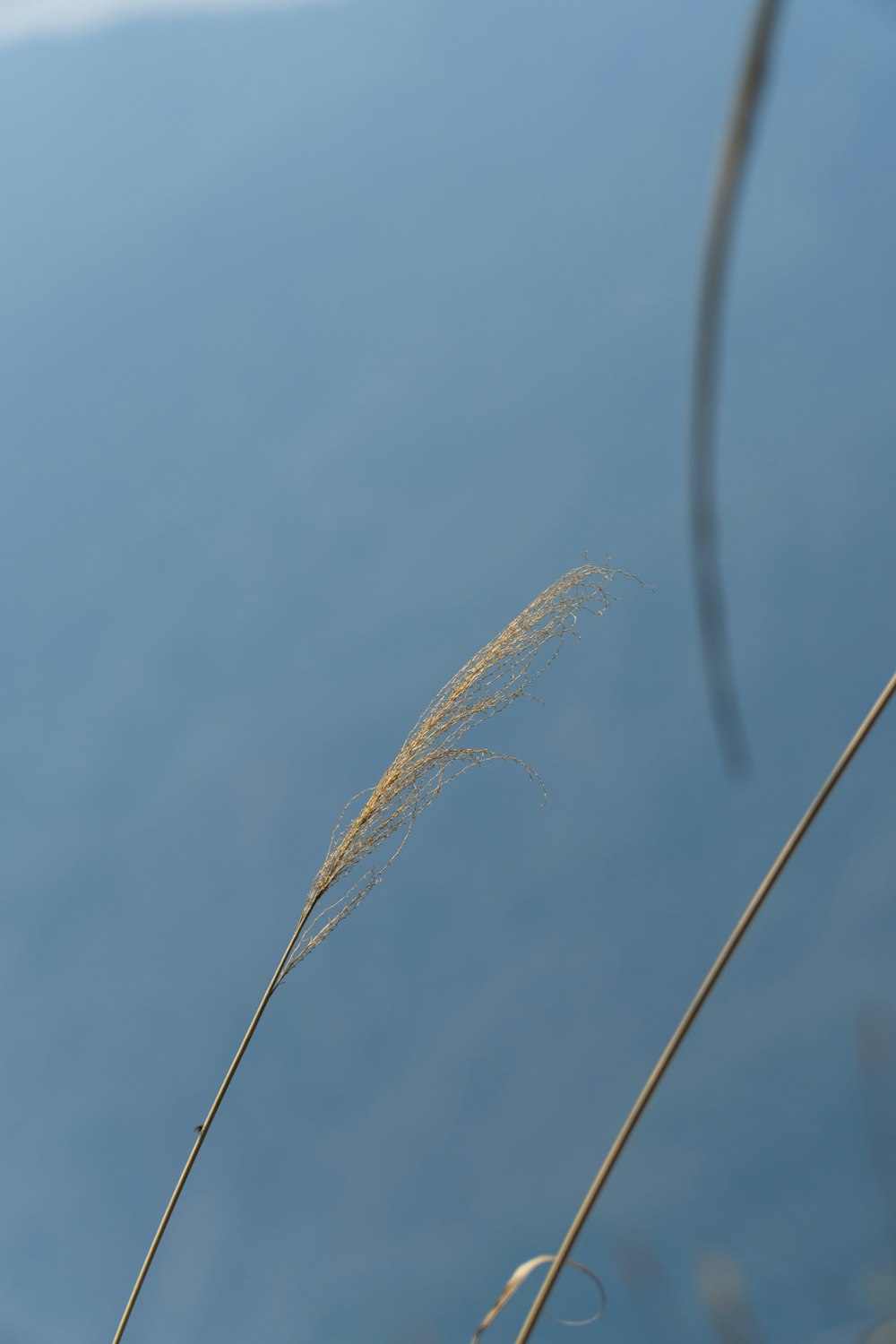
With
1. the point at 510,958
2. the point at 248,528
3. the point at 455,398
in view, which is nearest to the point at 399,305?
the point at 455,398

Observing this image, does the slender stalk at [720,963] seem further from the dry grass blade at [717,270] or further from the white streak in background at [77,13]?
the white streak in background at [77,13]

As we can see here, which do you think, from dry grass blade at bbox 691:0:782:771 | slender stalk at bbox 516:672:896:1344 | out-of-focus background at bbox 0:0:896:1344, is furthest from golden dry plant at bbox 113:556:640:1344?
out-of-focus background at bbox 0:0:896:1344

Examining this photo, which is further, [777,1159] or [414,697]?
[414,697]

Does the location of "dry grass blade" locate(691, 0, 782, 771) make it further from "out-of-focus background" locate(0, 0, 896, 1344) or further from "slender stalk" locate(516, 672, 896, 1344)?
"out-of-focus background" locate(0, 0, 896, 1344)

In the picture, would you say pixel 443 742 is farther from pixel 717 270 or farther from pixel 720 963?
pixel 717 270

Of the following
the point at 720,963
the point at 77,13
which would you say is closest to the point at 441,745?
the point at 720,963

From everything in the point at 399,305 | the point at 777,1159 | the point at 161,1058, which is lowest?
the point at 777,1159

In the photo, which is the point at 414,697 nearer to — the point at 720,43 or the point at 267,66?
the point at 267,66
